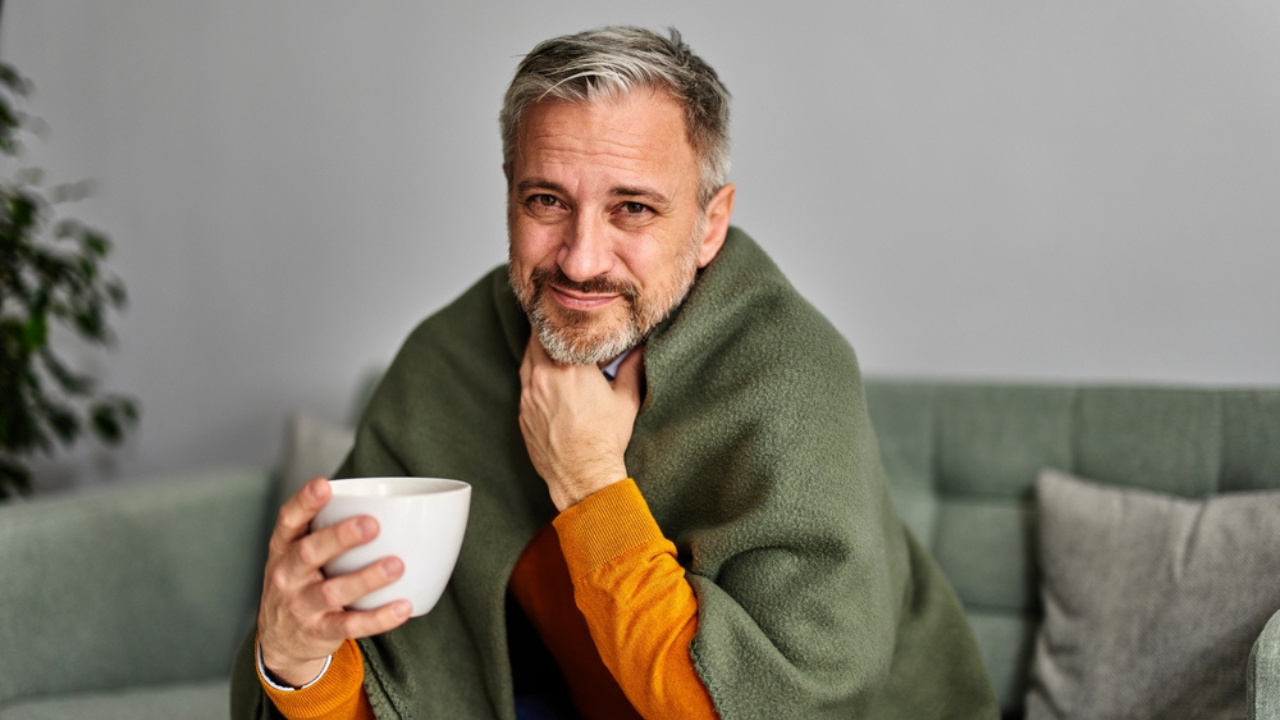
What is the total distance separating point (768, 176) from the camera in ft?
6.52

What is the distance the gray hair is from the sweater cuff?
374mm

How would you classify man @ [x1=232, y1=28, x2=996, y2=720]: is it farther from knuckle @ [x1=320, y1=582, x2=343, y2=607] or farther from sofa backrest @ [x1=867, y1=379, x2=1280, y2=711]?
sofa backrest @ [x1=867, y1=379, x2=1280, y2=711]

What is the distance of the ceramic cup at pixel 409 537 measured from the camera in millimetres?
746

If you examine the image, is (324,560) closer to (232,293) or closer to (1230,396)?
(1230,396)

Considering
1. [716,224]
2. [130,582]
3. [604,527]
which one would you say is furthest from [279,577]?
[130,582]

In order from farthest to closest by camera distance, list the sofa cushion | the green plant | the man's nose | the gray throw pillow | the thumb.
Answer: the green plant < the sofa cushion < the gray throw pillow < the thumb < the man's nose

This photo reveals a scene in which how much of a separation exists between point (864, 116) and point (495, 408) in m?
1.09

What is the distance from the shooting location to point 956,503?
1618 mm

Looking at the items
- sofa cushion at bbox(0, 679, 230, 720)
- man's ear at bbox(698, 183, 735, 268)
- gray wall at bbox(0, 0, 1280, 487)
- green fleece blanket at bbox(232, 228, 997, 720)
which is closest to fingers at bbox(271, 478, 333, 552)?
green fleece blanket at bbox(232, 228, 997, 720)

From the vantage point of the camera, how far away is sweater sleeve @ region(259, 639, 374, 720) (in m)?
0.97

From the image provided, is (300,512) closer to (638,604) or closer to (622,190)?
(638,604)

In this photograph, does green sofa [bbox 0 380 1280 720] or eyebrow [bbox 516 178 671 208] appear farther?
green sofa [bbox 0 380 1280 720]

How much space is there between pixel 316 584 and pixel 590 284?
430 millimetres

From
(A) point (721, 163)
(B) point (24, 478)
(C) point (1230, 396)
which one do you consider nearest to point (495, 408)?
(A) point (721, 163)
